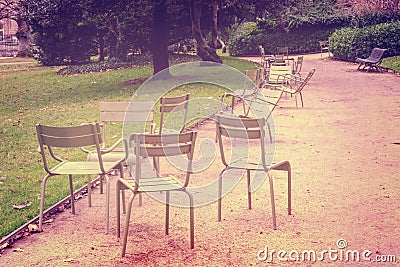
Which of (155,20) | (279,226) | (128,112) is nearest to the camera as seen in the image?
(279,226)

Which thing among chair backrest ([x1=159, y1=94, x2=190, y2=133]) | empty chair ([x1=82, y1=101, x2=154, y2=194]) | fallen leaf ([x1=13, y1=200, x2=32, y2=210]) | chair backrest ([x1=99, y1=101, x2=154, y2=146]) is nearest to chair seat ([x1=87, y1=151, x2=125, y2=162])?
empty chair ([x1=82, y1=101, x2=154, y2=194])

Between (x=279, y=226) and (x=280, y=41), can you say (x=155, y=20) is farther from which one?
(x=280, y=41)

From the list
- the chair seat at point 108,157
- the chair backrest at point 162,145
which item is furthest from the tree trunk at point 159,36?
the chair backrest at point 162,145

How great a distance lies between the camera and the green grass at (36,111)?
748 cm

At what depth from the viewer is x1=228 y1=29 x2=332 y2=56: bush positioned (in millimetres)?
38500

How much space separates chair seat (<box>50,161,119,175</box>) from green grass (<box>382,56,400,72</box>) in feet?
63.8

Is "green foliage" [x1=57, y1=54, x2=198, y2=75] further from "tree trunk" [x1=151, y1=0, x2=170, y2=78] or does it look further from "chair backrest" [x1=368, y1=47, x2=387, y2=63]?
"chair backrest" [x1=368, y1=47, x2=387, y2=63]

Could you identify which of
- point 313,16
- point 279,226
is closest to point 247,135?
point 279,226

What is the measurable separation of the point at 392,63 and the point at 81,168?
72.5 feet

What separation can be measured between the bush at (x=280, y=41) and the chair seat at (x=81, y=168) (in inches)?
1295

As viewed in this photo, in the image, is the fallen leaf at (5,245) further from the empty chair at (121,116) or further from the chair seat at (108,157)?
the chair seat at (108,157)

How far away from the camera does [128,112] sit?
7.54 metres

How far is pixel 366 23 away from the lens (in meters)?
33.3

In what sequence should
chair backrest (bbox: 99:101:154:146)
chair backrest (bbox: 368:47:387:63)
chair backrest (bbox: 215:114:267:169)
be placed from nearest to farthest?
chair backrest (bbox: 215:114:267:169), chair backrest (bbox: 99:101:154:146), chair backrest (bbox: 368:47:387:63)
